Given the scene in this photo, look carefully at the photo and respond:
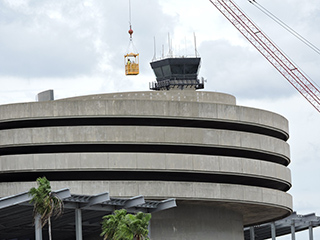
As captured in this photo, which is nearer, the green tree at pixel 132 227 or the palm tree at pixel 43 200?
the green tree at pixel 132 227

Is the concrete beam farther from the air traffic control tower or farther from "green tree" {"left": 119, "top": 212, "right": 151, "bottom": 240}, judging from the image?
"green tree" {"left": 119, "top": 212, "right": 151, "bottom": 240}

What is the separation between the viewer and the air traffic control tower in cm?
8169

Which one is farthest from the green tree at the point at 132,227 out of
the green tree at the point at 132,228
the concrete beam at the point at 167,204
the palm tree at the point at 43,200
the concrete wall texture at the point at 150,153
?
the concrete wall texture at the point at 150,153

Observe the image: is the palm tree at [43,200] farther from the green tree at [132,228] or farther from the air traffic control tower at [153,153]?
the air traffic control tower at [153,153]

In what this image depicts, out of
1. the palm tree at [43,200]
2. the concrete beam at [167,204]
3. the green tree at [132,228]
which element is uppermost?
the palm tree at [43,200]

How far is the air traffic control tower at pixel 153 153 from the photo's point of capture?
8169 centimetres

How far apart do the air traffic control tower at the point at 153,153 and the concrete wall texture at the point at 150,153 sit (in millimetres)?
91

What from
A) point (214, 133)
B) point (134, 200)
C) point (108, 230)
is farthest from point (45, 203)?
point (214, 133)

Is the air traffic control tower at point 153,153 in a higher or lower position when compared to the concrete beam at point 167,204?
higher

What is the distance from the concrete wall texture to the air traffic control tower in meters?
0.09

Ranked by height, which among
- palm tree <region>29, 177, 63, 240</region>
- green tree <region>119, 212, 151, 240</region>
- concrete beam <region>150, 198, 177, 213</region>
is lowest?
green tree <region>119, 212, 151, 240</region>

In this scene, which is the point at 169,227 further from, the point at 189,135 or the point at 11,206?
the point at 11,206

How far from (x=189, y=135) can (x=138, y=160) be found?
18.2ft

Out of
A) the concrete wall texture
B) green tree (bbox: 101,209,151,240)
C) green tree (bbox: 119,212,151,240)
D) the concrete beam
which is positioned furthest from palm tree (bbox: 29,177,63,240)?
the concrete wall texture
